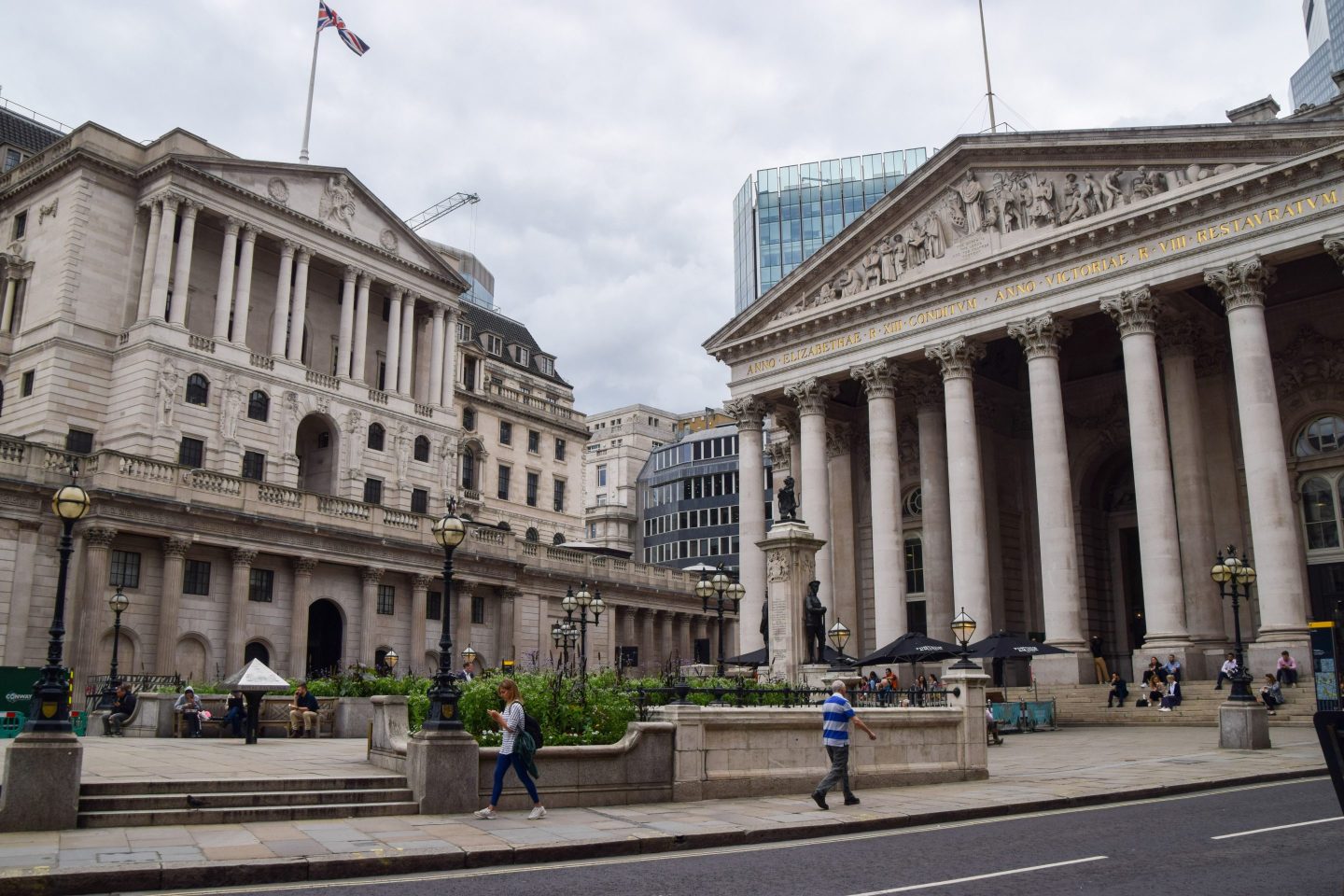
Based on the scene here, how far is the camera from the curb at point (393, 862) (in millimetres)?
10281

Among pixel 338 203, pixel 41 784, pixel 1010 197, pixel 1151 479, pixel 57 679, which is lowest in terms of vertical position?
pixel 41 784

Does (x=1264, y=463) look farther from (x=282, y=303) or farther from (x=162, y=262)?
(x=162, y=262)

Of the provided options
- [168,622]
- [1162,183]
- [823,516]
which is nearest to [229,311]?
[168,622]

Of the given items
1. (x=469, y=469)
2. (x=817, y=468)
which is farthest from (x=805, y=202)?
(x=817, y=468)

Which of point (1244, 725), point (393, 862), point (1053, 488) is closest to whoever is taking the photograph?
point (393, 862)

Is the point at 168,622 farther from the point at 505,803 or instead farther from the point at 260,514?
the point at 505,803

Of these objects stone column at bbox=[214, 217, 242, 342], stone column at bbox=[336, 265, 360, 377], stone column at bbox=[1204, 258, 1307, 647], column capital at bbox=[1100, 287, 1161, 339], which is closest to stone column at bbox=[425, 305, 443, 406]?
stone column at bbox=[336, 265, 360, 377]

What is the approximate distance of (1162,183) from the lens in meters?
37.5

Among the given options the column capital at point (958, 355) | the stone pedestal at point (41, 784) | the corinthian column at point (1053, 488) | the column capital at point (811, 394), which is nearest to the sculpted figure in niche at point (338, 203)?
the column capital at point (811, 394)

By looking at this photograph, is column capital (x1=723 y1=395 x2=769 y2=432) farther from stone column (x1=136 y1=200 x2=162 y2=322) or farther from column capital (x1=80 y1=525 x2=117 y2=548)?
stone column (x1=136 y1=200 x2=162 y2=322)

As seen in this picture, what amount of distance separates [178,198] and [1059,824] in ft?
159

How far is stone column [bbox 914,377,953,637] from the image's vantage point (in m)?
44.7

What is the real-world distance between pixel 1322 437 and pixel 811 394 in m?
19.9

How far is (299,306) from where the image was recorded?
182 feet
